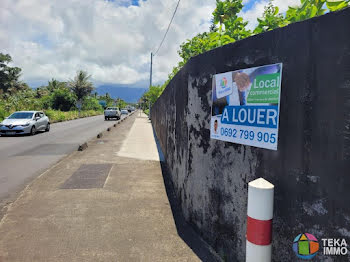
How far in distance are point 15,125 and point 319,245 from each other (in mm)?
15671

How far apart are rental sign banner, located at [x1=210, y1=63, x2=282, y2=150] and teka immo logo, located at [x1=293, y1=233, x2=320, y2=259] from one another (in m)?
0.70

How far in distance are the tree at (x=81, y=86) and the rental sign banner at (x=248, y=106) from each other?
55.8 meters

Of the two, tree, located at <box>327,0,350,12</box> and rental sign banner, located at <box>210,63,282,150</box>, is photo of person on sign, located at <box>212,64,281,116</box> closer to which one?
rental sign banner, located at <box>210,63,282,150</box>

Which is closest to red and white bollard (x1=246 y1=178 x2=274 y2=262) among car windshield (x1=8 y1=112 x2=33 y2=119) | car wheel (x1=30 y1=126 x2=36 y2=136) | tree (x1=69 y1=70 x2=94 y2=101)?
car wheel (x1=30 y1=126 x2=36 y2=136)

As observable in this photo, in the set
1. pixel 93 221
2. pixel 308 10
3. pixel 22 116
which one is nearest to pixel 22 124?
pixel 22 116

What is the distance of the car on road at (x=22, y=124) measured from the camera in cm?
1395

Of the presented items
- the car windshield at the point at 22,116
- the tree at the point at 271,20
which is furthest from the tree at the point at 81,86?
the tree at the point at 271,20

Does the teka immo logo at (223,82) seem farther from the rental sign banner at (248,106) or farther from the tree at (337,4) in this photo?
the tree at (337,4)

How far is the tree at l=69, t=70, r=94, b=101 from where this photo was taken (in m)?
54.5

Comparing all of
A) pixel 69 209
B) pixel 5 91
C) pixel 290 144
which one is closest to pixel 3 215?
pixel 69 209

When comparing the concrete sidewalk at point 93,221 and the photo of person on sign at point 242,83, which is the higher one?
the photo of person on sign at point 242,83

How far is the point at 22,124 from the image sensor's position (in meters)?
14.1

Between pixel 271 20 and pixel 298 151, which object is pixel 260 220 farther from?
pixel 271 20

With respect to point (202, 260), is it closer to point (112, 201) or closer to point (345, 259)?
point (345, 259)
